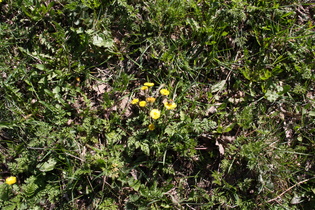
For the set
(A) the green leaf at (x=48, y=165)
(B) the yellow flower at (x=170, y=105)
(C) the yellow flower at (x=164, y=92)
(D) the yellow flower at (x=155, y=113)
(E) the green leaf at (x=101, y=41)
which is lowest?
(A) the green leaf at (x=48, y=165)

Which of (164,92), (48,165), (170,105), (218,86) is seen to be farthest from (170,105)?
(48,165)

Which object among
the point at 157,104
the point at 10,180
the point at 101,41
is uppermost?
the point at 101,41

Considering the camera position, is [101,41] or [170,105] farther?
Answer: [101,41]

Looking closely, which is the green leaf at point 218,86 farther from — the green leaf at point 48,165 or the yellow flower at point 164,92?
the green leaf at point 48,165

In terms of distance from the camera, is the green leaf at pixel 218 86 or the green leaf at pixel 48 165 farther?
the green leaf at pixel 218 86

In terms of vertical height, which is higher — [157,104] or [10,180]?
[157,104]

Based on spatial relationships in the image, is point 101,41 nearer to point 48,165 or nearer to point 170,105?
point 170,105

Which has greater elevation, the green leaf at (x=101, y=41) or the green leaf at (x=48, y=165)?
the green leaf at (x=101, y=41)

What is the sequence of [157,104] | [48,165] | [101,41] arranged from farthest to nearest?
[101,41]
[157,104]
[48,165]

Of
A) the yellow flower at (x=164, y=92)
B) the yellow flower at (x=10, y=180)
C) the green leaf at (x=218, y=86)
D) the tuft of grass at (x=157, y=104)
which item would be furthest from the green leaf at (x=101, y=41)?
the yellow flower at (x=10, y=180)

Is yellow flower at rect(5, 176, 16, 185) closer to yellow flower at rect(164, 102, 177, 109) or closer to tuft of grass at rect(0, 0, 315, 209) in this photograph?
tuft of grass at rect(0, 0, 315, 209)

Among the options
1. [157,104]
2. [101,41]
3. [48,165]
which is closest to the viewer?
[48,165]

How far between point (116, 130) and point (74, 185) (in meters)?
0.75

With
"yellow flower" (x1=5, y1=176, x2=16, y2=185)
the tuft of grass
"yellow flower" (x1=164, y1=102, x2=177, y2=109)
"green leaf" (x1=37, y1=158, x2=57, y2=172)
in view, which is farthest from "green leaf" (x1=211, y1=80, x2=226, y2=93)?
"yellow flower" (x1=5, y1=176, x2=16, y2=185)
